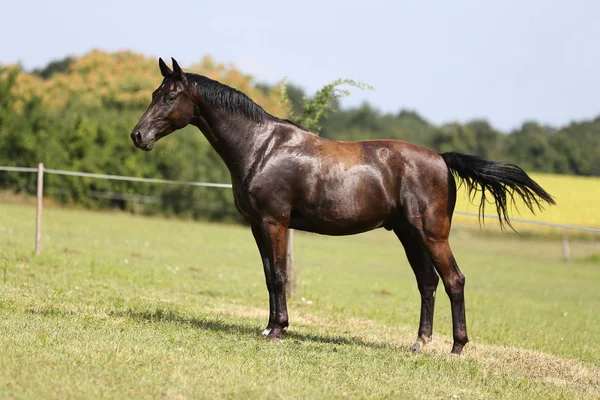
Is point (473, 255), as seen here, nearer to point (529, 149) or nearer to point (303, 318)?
point (303, 318)

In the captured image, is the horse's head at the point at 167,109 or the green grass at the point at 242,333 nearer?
the green grass at the point at 242,333

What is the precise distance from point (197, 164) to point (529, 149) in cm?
3762

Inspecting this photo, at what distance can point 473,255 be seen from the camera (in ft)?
97.9

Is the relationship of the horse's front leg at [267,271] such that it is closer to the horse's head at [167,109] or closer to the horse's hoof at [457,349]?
the horse's head at [167,109]

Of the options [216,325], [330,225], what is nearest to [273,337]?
[216,325]

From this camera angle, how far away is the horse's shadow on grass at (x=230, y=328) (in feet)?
26.1

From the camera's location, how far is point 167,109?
7723mm

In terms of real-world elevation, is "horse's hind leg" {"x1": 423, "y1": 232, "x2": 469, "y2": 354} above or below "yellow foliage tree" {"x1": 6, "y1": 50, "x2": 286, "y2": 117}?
below

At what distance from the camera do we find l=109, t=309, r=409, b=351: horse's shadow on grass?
7.95 m

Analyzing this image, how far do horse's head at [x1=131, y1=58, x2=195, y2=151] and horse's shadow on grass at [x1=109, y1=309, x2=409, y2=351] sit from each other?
201cm

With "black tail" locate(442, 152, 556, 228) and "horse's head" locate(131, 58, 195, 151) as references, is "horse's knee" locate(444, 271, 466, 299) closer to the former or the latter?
"black tail" locate(442, 152, 556, 228)

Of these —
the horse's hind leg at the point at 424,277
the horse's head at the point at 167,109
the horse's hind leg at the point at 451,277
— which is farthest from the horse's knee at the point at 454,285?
the horse's head at the point at 167,109

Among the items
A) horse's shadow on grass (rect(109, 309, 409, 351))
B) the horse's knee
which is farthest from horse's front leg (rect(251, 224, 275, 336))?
the horse's knee

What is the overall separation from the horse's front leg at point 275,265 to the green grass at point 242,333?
266 millimetres
